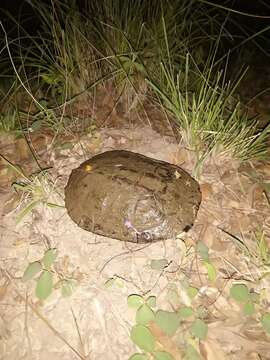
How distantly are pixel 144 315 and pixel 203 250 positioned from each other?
0.48 meters

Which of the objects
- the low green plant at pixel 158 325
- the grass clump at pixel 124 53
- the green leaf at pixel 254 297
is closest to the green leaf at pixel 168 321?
the low green plant at pixel 158 325

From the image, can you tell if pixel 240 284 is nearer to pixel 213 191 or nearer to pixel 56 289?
pixel 213 191

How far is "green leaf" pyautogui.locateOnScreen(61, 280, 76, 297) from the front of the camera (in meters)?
1.67

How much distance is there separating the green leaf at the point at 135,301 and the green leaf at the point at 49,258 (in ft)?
1.50

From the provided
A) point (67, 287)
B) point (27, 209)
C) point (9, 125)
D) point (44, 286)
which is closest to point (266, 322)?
point (67, 287)

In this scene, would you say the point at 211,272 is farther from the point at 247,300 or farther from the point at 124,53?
the point at 124,53

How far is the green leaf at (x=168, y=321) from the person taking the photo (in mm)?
1539

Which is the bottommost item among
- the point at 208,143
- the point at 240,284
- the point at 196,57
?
the point at 240,284

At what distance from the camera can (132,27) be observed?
2410 mm

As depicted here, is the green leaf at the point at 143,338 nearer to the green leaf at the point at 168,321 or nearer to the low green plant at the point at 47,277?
the green leaf at the point at 168,321

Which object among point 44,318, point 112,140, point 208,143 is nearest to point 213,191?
point 208,143

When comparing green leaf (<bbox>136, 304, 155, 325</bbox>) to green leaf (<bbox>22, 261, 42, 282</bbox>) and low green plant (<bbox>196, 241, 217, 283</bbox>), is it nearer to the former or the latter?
low green plant (<bbox>196, 241, 217, 283</bbox>)

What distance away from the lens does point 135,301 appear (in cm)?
162

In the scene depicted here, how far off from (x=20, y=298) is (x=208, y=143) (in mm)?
1473
